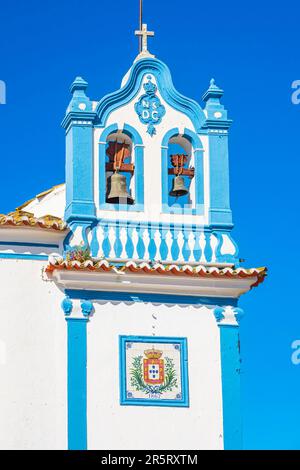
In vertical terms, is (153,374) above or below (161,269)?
below

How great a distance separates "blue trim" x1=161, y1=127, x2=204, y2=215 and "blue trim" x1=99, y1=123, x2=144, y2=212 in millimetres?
338

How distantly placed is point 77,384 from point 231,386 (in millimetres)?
2279

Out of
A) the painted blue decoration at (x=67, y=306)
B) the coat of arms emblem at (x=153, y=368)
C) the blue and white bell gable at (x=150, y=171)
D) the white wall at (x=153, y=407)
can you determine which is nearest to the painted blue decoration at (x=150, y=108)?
the blue and white bell gable at (x=150, y=171)

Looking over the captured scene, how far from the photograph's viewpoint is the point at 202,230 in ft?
94.5

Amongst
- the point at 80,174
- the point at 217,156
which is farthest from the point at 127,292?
the point at 217,156

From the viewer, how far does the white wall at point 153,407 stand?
27.4m

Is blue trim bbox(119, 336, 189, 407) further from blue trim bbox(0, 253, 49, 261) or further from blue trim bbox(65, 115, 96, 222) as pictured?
blue trim bbox(65, 115, 96, 222)

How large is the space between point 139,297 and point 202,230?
5.02 ft

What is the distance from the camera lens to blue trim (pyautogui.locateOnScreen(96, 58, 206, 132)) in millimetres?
29250

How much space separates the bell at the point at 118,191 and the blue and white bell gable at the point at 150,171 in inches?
6.0

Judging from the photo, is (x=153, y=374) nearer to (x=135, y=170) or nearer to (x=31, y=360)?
(x=31, y=360)

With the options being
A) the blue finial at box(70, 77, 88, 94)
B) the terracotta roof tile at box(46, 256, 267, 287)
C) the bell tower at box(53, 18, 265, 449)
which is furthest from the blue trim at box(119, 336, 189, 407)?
the blue finial at box(70, 77, 88, 94)

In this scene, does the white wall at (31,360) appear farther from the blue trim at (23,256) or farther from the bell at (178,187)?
the bell at (178,187)

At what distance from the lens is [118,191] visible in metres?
28.9
